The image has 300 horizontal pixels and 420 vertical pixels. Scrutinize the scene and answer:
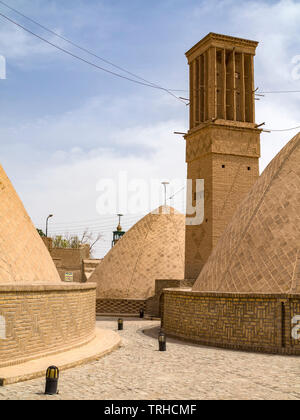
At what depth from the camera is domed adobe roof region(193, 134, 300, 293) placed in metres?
12.2

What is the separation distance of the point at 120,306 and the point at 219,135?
9778mm

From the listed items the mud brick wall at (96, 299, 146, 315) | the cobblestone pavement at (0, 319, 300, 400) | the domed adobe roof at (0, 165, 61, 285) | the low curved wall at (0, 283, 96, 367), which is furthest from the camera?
the mud brick wall at (96, 299, 146, 315)

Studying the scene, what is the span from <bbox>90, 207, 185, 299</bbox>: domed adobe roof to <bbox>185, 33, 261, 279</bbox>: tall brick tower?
3.33 metres

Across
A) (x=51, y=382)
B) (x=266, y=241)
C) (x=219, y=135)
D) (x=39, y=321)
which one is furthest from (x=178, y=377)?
(x=219, y=135)

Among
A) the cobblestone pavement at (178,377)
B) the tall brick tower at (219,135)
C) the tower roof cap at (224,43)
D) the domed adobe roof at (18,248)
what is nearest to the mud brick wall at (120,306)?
the tall brick tower at (219,135)

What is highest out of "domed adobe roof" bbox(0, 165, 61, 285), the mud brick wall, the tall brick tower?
the tall brick tower

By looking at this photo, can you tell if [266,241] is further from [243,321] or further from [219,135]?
[219,135]

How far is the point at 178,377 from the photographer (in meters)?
8.07

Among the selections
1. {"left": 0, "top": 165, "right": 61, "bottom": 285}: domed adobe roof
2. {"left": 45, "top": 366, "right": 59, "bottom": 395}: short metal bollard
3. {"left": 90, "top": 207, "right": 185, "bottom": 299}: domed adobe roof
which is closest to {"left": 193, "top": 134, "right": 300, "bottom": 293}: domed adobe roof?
{"left": 0, "top": 165, "right": 61, "bottom": 285}: domed adobe roof

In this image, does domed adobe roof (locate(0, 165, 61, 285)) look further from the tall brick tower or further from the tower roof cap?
the tower roof cap

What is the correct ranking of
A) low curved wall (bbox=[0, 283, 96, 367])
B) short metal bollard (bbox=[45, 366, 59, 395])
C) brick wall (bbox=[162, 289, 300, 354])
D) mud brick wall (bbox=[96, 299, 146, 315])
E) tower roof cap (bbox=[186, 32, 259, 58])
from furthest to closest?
1. mud brick wall (bbox=[96, 299, 146, 315])
2. tower roof cap (bbox=[186, 32, 259, 58])
3. brick wall (bbox=[162, 289, 300, 354])
4. low curved wall (bbox=[0, 283, 96, 367])
5. short metal bollard (bbox=[45, 366, 59, 395])

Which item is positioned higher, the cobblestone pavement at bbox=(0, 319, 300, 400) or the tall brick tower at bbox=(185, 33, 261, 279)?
the tall brick tower at bbox=(185, 33, 261, 279)

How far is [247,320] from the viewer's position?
37.1 ft
